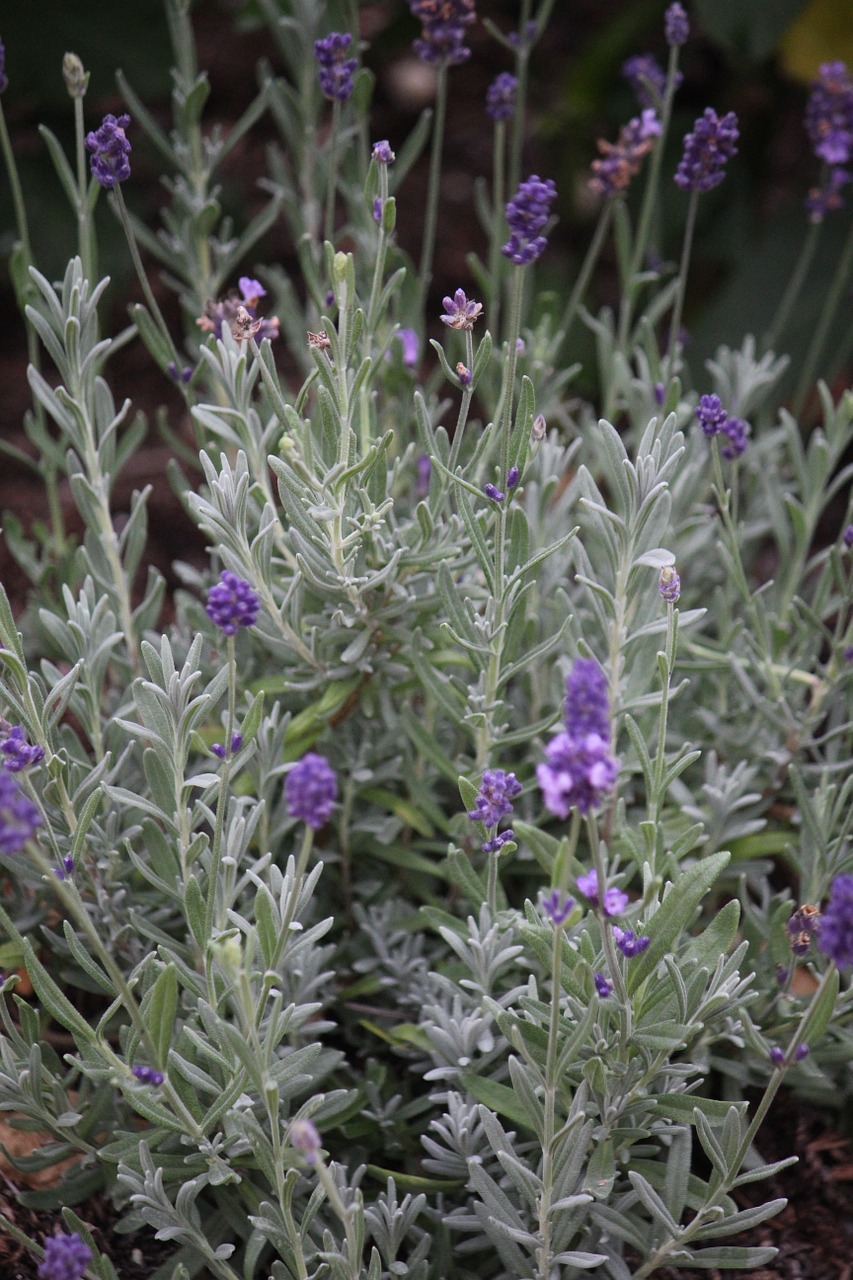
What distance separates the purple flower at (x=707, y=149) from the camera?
1.76m

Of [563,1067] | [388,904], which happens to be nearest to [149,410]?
[388,904]

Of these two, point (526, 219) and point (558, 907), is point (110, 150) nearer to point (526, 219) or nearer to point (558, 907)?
point (526, 219)

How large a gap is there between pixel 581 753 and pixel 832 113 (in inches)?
67.5

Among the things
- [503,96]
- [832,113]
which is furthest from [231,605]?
[832,113]

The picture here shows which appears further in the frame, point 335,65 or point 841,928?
point 335,65

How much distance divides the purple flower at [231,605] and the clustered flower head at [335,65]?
41.0 inches

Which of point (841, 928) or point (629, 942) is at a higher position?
point (841, 928)

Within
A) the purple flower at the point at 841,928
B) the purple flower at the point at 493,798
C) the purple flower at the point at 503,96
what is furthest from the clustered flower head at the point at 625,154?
the purple flower at the point at 841,928

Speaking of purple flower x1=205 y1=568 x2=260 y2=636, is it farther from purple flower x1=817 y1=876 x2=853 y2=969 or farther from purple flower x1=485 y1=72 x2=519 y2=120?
purple flower x1=485 y1=72 x2=519 y2=120

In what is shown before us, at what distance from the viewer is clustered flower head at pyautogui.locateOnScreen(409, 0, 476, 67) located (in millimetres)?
1865

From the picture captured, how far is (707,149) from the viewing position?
1788 mm

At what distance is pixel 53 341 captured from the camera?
5.55 ft

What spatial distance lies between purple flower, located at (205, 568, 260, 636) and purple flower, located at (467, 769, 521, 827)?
14.7 inches

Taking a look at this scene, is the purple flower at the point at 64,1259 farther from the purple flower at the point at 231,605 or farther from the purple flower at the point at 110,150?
the purple flower at the point at 110,150
